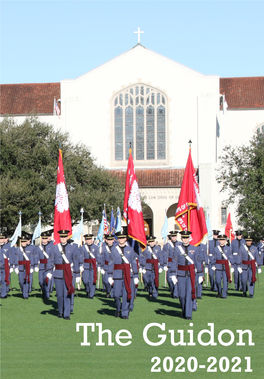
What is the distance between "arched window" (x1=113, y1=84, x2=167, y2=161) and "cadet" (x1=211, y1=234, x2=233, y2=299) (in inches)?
1189

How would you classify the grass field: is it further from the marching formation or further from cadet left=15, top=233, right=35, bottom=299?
cadet left=15, top=233, right=35, bottom=299

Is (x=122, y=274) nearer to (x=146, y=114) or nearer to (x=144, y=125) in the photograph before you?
(x=144, y=125)

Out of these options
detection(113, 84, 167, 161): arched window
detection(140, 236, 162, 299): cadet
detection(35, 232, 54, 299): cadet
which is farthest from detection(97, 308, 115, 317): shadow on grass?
detection(113, 84, 167, 161): arched window

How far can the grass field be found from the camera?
853 cm

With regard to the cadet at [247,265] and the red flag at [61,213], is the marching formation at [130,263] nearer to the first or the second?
the cadet at [247,265]

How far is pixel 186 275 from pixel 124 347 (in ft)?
10.6

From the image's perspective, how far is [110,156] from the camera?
47.4 metres

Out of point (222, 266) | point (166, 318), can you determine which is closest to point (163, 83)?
point (222, 266)

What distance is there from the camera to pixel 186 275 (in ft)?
42.3

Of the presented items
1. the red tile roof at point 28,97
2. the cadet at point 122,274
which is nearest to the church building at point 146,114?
the red tile roof at point 28,97

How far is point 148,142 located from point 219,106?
6575mm

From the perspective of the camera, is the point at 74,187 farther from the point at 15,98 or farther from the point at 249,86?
the point at 249,86

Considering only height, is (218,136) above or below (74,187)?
above

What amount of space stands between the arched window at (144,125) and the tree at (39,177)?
9.58 m
